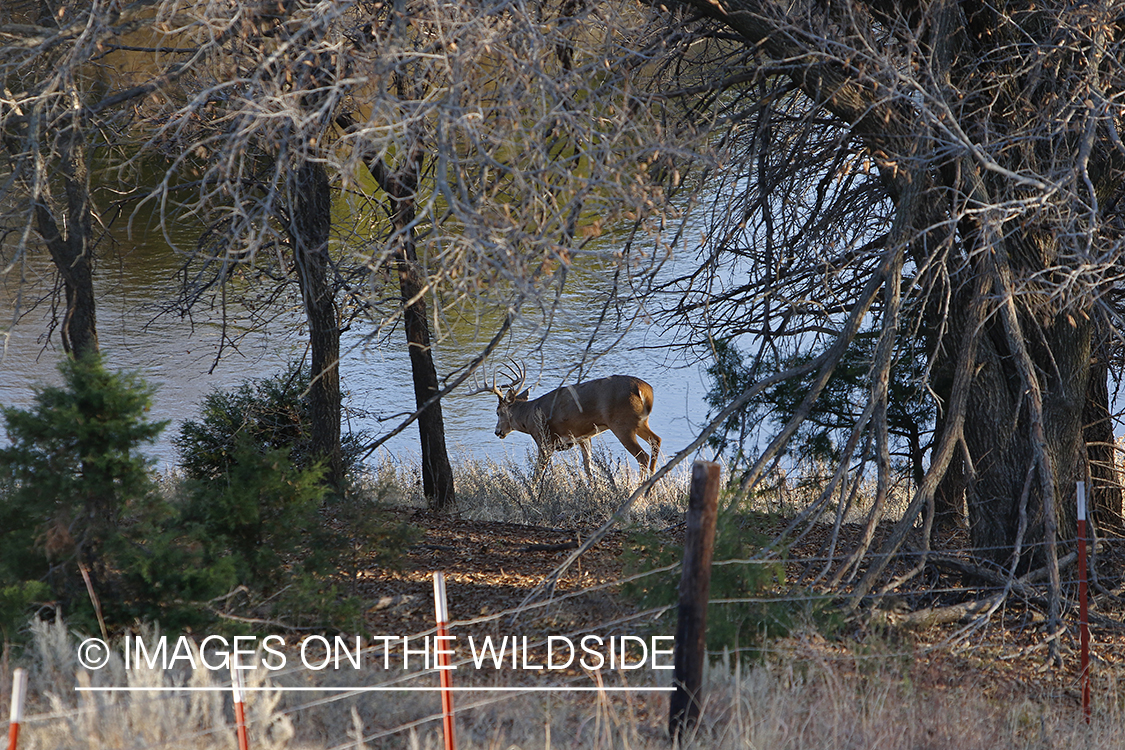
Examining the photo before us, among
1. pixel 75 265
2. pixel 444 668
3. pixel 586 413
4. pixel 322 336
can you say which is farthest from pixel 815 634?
pixel 586 413

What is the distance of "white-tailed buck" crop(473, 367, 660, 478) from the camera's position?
1421 centimetres

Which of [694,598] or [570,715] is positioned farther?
[570,715]

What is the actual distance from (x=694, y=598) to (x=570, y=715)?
0.90m

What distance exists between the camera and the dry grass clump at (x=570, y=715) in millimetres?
4109

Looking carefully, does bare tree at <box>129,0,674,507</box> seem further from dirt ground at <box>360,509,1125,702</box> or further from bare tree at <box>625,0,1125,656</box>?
dirt ground at <box>360,509,1125,702</box>

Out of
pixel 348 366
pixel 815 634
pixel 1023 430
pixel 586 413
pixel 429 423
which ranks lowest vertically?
pixel 815 634

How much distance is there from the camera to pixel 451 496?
34.3ft

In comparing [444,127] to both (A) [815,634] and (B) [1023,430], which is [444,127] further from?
(B) [1023,430]

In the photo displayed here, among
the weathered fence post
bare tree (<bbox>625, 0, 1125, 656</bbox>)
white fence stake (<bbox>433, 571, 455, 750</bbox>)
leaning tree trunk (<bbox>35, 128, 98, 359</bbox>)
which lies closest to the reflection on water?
leaning tree trunk (<bbox>35, 128, 98, 359</bbox>)

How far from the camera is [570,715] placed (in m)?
4.71

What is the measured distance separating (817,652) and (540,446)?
8355 millimetres

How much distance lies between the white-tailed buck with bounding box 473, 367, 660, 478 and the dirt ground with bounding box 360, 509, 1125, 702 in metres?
5.35

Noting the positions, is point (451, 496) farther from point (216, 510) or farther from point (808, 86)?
point (808, 86)

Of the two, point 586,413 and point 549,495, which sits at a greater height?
point 586,413
